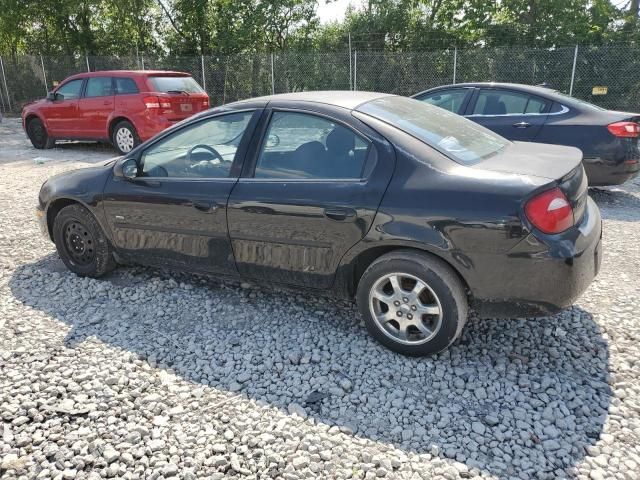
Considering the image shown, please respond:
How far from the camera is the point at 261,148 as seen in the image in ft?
11.8

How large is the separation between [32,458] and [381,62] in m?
15.3

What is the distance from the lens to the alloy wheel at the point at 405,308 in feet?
10.2

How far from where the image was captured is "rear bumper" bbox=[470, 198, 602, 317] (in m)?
2.80

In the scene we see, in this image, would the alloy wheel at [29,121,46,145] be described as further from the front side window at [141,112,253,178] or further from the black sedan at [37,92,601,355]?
the front side window at [141,112,253,178]

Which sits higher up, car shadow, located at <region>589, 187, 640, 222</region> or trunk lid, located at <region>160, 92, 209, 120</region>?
trunk lid, located at <region>160, 92, 209, 120</region>

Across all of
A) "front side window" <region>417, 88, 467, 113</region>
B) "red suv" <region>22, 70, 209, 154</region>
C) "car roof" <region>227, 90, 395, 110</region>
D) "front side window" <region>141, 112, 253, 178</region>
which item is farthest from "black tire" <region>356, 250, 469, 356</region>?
"red suv" <region>22, 70, 209, 154</region>

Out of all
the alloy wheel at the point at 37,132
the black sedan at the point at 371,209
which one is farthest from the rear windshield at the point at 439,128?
the alloy wheel at the point at 37,132

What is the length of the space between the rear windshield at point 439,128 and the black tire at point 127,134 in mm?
7814

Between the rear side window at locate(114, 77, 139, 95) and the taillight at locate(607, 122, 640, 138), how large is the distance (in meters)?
8.23

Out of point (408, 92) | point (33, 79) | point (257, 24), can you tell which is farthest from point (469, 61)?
point (33, 79)

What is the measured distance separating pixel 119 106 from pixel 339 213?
8.60 meters

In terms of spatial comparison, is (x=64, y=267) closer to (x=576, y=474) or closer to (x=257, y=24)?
(x=576, y=474)

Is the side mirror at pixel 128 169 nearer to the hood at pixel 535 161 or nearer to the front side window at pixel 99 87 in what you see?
the hood at pixel 535 161

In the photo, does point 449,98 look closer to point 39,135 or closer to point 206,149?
point 206,149
